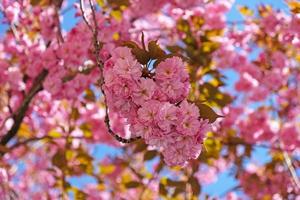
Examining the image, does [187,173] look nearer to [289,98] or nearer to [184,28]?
[184,28]

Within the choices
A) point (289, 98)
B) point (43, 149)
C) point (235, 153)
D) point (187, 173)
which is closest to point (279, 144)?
point (289, 98)

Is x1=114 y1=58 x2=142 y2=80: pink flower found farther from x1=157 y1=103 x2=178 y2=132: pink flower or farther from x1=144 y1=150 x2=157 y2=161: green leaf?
x1=144 y1=150 x2=157 y2=161: green leaf

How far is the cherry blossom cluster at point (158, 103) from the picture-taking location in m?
1.98

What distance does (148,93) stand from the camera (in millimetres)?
1989

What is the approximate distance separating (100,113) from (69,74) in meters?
2.02

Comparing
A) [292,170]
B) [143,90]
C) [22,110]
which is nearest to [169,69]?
[143,90]

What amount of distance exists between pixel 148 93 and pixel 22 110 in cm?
201

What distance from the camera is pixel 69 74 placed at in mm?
3734

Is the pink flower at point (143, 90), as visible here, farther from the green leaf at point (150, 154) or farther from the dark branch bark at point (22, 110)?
the green leaf at point (150, 154)

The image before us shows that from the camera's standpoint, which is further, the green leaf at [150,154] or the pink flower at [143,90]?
the green leaf at [150,154]

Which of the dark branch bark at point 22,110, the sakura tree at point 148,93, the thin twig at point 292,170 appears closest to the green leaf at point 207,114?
the sakura tree at point 148,93

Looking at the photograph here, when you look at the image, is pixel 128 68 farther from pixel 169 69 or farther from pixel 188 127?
pixel 188 127

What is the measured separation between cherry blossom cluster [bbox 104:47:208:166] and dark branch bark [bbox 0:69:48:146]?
1810 mm

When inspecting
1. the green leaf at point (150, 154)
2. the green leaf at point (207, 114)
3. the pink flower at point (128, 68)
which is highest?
the pink flower at point (128, 68)
